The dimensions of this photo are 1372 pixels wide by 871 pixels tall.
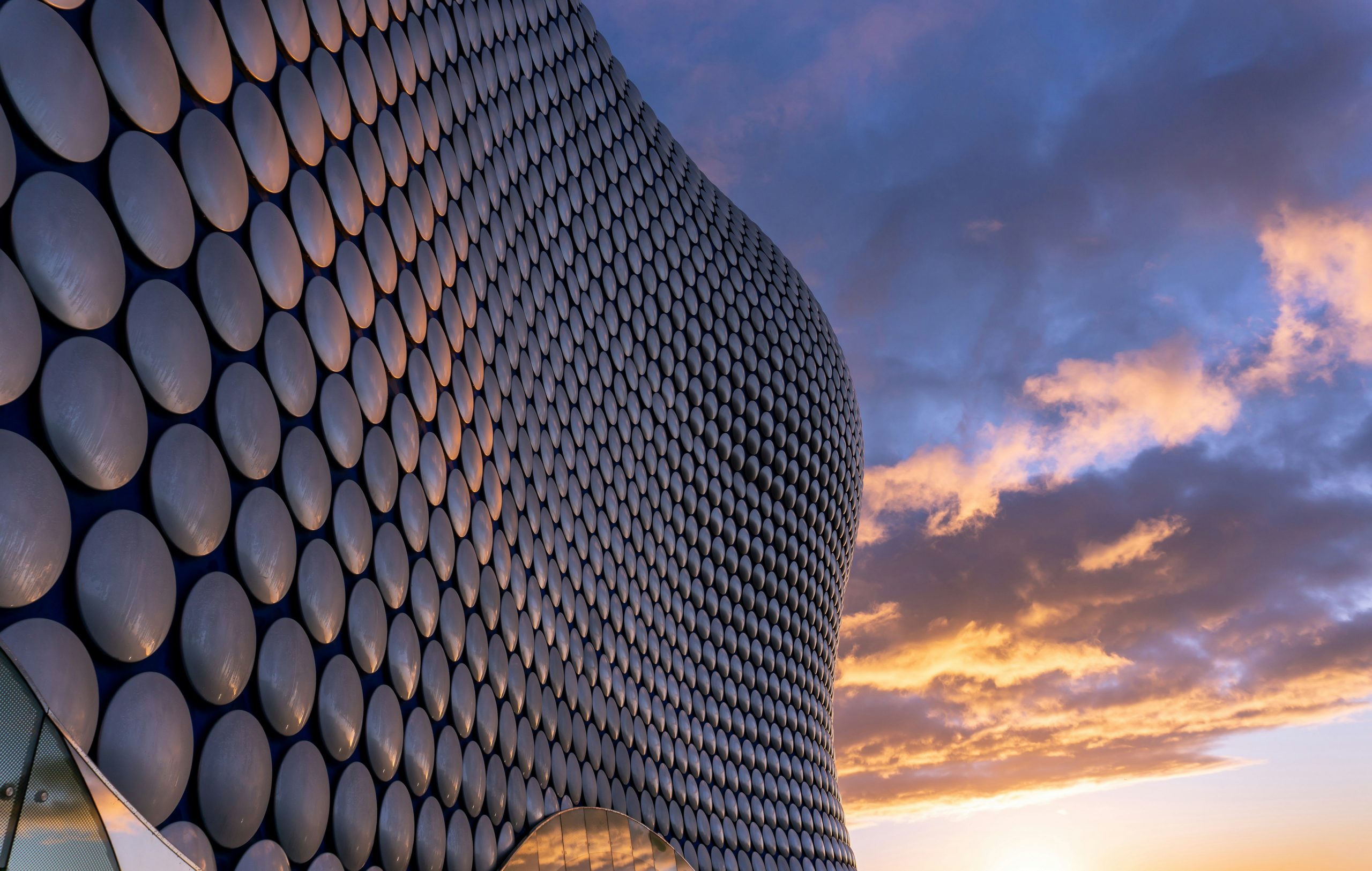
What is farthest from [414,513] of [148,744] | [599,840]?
[599,840]

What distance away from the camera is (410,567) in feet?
35.9

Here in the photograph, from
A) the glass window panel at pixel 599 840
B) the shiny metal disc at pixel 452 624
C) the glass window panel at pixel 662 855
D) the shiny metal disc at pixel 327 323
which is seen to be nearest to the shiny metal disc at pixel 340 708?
the shiny metal disc at pixel 452 624

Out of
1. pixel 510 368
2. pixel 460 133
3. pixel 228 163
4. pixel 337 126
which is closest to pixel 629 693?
pixel 510 368

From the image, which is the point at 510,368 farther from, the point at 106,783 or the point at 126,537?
the point at 106,783

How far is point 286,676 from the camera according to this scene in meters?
7.78

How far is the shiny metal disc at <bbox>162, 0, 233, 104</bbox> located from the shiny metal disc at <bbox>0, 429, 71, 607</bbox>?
10.5 ft

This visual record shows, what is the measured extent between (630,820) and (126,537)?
1373 cm

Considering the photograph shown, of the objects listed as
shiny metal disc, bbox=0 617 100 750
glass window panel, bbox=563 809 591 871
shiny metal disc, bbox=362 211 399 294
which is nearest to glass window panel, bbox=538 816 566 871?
glass window panel, bbox=563 809 591 871

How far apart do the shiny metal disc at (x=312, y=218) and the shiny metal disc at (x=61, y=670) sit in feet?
16.6

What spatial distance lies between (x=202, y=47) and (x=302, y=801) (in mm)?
6090

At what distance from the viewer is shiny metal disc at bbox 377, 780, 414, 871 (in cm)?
930

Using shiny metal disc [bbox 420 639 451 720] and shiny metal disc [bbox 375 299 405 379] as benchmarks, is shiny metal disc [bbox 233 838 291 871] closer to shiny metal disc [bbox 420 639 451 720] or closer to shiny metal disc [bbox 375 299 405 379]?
shiny metal disc [bbox 420 639 451 720]

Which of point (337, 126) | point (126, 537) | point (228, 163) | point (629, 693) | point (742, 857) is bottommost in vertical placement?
point (742, 857)

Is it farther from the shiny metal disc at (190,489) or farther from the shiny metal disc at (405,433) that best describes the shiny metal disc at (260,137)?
the shiny metal disc at (405,433)
